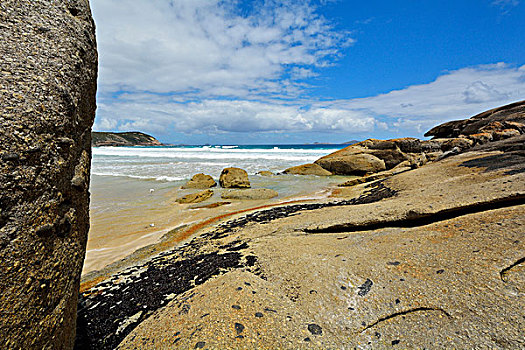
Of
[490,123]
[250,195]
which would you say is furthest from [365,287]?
[490,123]

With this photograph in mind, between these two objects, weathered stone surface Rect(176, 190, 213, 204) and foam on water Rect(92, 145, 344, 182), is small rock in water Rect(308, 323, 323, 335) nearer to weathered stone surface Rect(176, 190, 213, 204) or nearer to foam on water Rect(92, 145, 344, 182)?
weathered stone surface Rect(176, 190, 213, 204)

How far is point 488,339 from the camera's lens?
1489mm

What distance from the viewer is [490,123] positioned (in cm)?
1424

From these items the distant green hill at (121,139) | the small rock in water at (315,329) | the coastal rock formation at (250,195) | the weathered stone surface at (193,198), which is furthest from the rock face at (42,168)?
the distant green hill at (121,139)

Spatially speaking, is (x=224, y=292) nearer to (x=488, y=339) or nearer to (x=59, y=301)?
(x=59, y=301)

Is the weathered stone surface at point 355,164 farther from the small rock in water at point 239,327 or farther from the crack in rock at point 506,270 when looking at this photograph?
the small rock in water at point 239,327

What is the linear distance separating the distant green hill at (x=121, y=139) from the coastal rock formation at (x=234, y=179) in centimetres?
7869

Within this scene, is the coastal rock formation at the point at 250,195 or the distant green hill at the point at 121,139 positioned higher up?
the distant green hill at the point at 121,139

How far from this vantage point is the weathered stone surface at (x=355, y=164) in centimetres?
1692

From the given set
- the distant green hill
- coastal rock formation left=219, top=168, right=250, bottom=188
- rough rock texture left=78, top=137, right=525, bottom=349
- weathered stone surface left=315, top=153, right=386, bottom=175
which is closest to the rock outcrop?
weathered stone surface left=315, top=153, right=386, bottom=175

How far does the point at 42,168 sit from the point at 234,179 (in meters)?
11.8

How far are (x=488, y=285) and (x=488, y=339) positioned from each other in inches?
19.4

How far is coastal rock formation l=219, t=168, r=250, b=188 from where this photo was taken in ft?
42.6

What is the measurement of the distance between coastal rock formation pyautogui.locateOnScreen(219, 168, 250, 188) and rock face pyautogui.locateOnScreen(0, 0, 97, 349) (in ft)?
36.2
